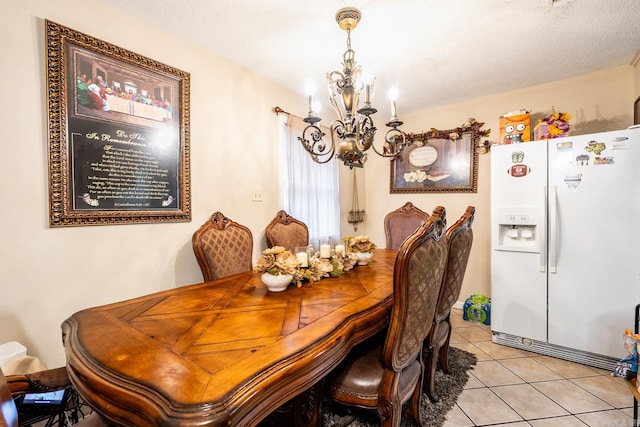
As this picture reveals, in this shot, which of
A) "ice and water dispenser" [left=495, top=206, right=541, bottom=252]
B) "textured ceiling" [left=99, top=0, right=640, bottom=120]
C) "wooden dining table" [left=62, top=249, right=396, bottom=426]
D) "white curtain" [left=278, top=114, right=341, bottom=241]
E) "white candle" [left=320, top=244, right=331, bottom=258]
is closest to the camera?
"wooden dining table" [left=62, top=249, right=396, bottom=426]

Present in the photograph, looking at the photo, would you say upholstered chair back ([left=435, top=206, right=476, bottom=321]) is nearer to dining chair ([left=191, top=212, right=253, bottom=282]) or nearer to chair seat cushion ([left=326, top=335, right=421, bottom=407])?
chair seat cushion ([left=326, top=335, right=421, bottom=407])

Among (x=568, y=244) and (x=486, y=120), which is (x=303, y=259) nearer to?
(x=568, y=244)

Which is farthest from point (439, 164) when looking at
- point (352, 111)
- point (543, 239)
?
point (352, 111)

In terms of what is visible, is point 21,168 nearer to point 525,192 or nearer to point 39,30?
point 39,30

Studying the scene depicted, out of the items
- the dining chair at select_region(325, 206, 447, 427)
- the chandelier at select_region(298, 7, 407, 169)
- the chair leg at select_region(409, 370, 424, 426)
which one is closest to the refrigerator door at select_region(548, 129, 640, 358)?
the chandelier at select_region(298, 7, 407, 169)

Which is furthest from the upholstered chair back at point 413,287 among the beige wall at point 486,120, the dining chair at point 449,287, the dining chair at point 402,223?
the beige wall at point 486,120

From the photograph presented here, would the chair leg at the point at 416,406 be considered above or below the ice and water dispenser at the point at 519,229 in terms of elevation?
below

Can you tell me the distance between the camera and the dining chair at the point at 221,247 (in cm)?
197

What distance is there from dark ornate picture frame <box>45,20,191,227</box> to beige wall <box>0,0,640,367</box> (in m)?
0.06

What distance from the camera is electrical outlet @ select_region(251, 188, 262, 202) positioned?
8.89 ft

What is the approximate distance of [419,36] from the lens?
2.12 meters

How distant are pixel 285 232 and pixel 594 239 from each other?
8.18ft

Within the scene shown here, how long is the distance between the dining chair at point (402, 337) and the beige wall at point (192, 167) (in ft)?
4.92

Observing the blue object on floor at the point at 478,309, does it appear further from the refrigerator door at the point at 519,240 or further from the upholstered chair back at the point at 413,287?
the upholstered chair back at the point at 413,287
